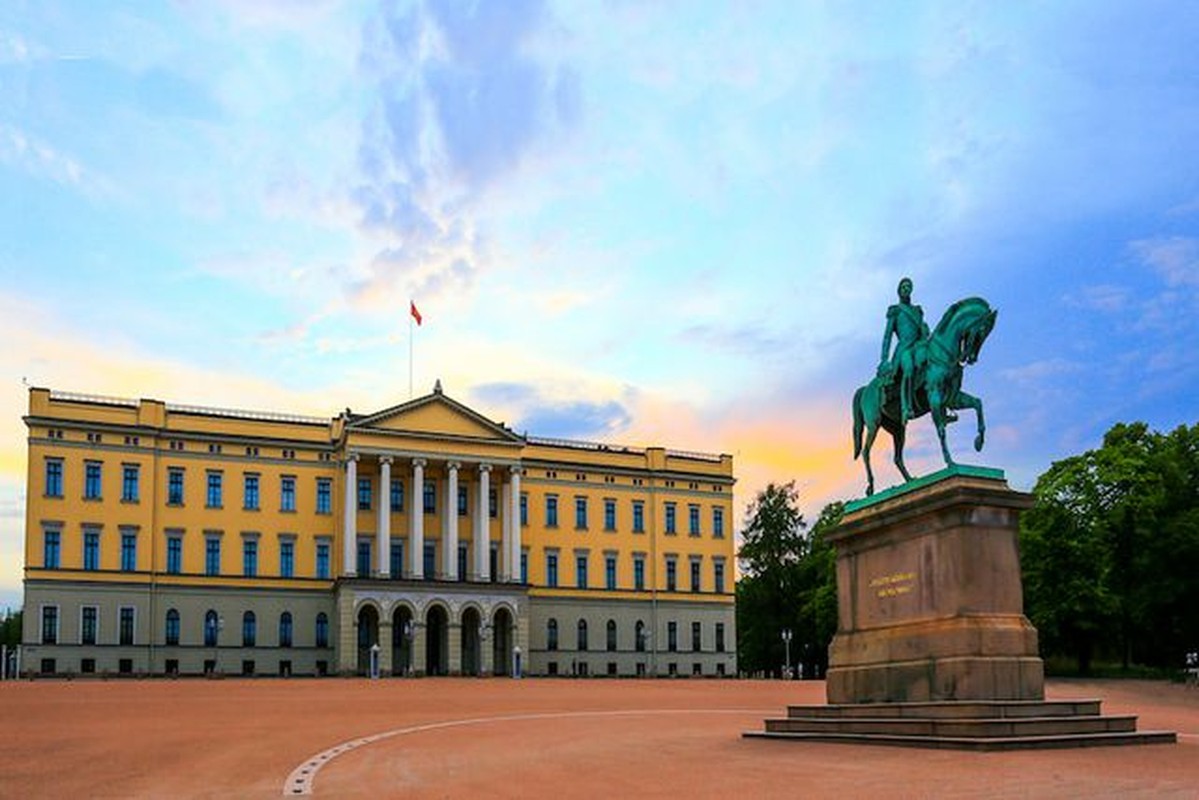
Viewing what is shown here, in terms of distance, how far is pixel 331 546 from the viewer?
3381 inches

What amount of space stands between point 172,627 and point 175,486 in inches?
328

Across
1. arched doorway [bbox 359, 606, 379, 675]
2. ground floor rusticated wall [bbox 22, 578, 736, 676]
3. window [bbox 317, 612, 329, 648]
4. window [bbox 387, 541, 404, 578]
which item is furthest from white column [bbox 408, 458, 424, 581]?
window [bbox 317, 612, 329, 648]

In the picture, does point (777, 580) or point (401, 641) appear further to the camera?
point (777, 580)

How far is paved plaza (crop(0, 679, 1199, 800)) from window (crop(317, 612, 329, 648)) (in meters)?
40.8

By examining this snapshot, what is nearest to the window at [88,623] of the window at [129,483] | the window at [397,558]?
the window at [129,483]

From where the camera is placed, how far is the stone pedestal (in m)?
22.1

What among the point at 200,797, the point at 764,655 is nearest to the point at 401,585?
the point at 764,655

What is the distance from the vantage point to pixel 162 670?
79312 mm

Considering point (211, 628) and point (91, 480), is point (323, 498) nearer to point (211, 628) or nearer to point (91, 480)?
point (211, 628)

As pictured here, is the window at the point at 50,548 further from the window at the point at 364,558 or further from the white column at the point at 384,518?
the white column at the point at 384,518

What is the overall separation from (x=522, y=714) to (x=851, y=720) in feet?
55.6

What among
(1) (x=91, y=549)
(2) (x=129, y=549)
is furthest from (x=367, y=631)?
(1) (x=91, y=549)

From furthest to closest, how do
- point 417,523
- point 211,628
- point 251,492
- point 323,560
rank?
1. point 323,560
2. point 417,523
3. point 251,492
4. point 211,628

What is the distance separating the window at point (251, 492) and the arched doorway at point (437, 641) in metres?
12.6
